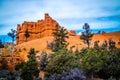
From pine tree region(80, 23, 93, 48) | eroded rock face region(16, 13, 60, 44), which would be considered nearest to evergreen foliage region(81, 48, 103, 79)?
pine tree region(80, 23, 93, 48)

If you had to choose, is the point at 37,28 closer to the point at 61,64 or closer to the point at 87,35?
the point at 87,35

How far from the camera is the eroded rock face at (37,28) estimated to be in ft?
444

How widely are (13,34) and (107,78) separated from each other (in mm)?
61645

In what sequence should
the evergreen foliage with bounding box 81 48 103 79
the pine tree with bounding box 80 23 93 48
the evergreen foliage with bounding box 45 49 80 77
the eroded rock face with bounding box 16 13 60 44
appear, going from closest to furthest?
1. the evergreen foliage with bounding box 45 49 80 77
2. the evergreen foliage with bounding box 81 48 103 79
3. the pine tree with bounding box 80 23 93 48
4. the eroded rock face with bounding box 16 13 60 44

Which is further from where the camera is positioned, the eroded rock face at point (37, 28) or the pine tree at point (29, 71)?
the eroded rock face at point (37, 28)

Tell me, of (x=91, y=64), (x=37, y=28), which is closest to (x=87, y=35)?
(x=91, y=64)

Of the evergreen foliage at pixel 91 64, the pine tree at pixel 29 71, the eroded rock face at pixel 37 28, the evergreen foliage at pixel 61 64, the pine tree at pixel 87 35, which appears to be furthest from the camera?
the eroded rock face at pixel 37 28

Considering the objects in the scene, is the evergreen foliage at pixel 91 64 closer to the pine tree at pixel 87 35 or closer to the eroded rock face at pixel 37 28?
the pine tree at pixel 87 35

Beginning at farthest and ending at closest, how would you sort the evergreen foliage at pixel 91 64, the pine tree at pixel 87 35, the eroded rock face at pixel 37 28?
the eroded rock face at pixel 37 28, the pine tree at pixel 87 35, the evergreen foliage at pixel 91 64

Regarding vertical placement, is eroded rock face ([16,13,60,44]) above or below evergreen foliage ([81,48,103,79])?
above

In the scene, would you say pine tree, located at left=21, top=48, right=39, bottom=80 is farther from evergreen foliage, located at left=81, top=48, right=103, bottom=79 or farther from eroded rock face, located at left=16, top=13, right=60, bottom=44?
eroded rock face, located at left=16, top=13, right=60, bottom=44

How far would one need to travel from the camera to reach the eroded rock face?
13525 centimetres

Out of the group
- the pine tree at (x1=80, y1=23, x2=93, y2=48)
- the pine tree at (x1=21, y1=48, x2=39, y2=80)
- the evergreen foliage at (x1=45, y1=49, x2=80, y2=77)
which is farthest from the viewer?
the pine tree at (x1=80, y1=23, x2=93, y2=48)

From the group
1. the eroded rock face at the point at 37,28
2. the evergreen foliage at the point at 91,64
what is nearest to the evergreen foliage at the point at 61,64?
the evergreen foliage at the point at 91,64
